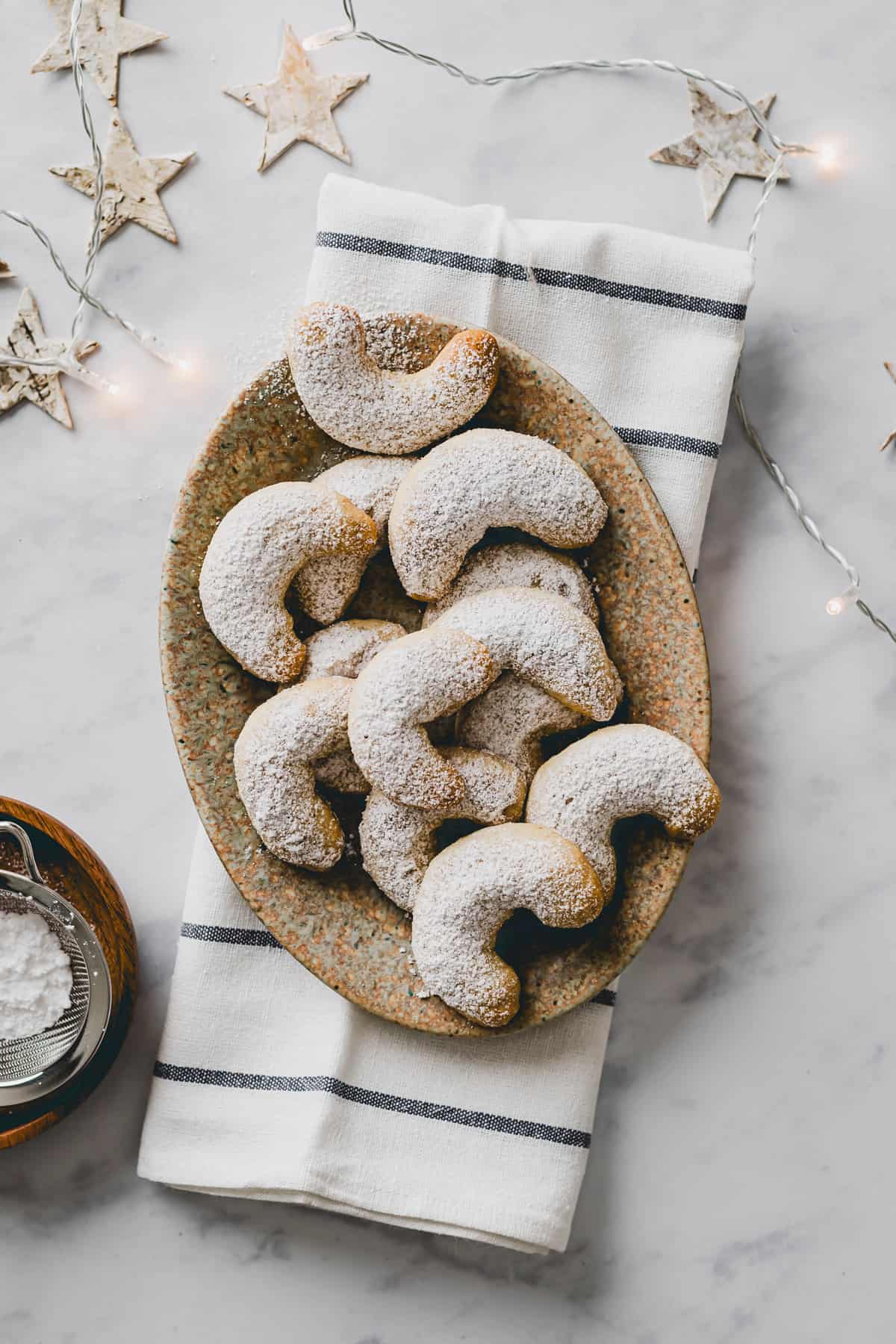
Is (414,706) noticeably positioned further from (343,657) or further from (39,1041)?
(39,1041)

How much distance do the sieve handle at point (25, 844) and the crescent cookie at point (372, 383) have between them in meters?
0.55

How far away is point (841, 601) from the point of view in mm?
1318

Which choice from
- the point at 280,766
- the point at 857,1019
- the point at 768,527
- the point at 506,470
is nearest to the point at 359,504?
the point at 506,470

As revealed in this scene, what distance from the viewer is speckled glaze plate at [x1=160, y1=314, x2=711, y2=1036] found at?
1.16m

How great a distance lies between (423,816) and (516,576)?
0.28 m

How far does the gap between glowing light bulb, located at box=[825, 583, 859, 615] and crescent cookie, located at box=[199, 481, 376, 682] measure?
58 centimetres

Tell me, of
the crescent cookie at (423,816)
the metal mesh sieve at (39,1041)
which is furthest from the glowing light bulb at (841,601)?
the metal mesh sieve at (39,1041)

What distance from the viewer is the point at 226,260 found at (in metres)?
1.34

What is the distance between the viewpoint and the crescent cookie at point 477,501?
1109 mm

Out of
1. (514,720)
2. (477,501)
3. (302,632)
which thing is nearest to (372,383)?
(477,501)

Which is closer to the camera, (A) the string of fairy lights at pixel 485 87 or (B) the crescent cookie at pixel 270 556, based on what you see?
(B) the crescent cookie at pixel 270 556

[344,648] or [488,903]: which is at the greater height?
[344,648]

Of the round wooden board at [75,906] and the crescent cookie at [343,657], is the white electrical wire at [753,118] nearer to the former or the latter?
the crescent cookie at [343,657]

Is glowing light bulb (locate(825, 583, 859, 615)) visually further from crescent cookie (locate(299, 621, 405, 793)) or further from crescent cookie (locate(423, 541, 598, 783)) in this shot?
crescent cookie (locate(299, 621, 405, 793))
